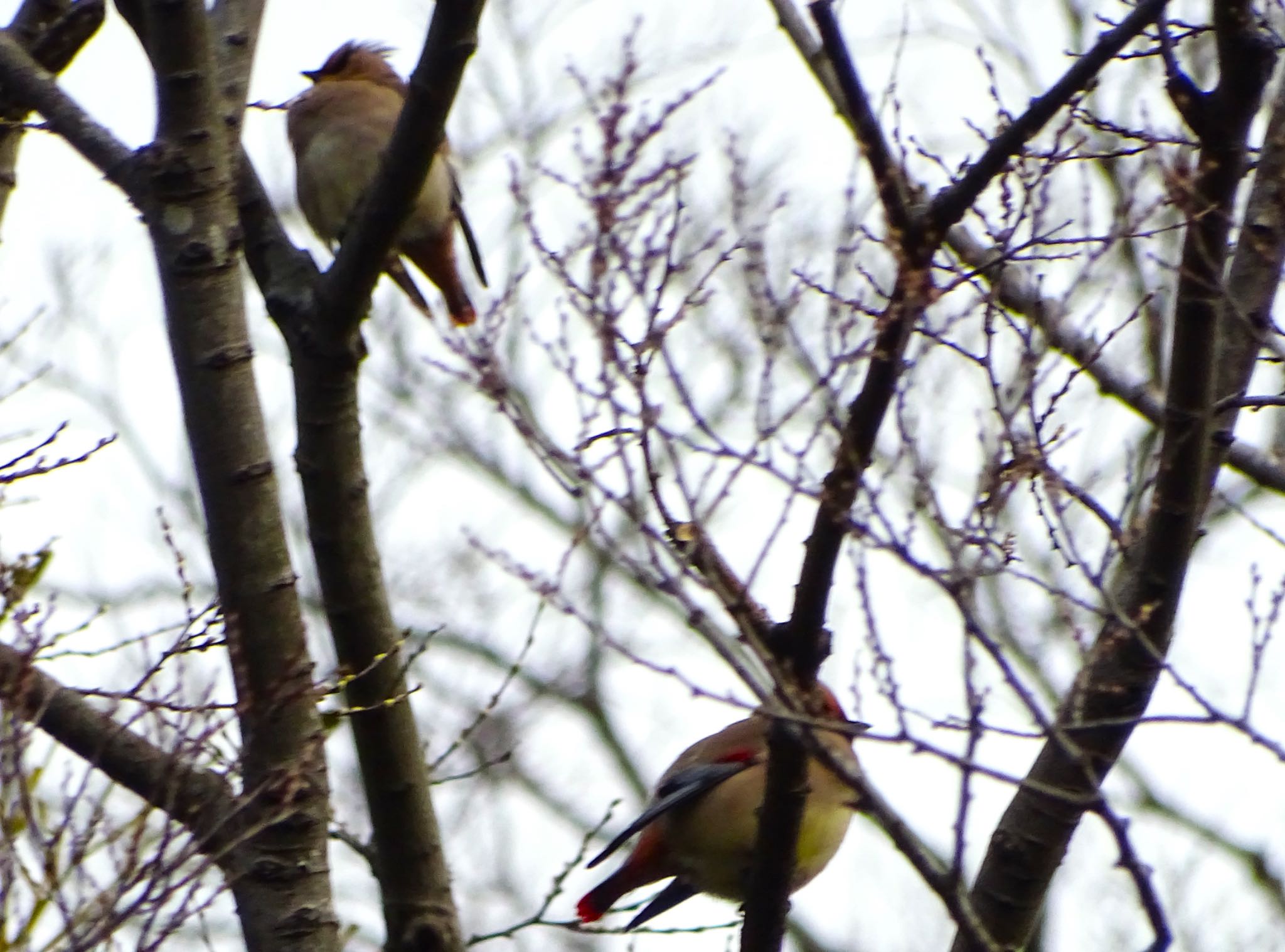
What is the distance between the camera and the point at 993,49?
39.3 feet

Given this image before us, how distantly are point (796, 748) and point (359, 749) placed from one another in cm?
108

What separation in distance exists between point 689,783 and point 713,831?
6.3 inches

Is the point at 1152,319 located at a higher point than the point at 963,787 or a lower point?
higher

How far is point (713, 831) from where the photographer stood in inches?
195

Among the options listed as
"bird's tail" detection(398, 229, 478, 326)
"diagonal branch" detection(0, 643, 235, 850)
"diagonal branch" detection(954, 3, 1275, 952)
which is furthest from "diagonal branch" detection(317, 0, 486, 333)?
"bird's tail" detection(398, 229, 478, 326)

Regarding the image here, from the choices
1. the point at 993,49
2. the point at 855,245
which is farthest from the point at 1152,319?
the point at 993,49

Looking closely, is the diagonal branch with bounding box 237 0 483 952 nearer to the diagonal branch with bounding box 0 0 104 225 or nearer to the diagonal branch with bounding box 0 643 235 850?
the diagonal branch with bounding box 0 643 235 850

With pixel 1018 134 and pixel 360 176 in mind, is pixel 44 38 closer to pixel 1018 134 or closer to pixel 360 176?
pixel 1018 134

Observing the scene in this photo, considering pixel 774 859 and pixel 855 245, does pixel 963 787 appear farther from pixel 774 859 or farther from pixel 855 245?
pixel 855 245

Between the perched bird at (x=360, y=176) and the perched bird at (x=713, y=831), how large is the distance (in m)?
2.13

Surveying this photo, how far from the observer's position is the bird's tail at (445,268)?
6660mm

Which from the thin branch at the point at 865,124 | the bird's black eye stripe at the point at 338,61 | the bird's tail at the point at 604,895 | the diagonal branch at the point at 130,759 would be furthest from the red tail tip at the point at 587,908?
the bird's black eye stripe at the point at 338,61

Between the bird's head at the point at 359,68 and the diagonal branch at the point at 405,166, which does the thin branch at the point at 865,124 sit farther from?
the bird's head at the point at 359,68

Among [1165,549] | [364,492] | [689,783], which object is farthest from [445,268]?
[1165,549]
